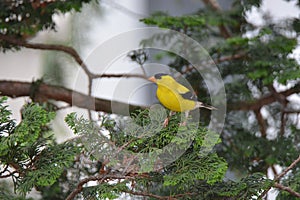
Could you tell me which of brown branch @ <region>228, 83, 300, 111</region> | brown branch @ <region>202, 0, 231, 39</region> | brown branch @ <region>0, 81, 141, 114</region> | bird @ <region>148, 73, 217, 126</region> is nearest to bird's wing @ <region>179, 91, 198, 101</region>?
bird @ <region>148, 73, 217, 126</region>

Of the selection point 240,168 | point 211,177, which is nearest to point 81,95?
point 240,168

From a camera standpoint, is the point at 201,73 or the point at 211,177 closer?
the point at 211,177

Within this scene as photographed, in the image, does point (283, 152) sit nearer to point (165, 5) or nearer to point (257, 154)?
point (257, 154)

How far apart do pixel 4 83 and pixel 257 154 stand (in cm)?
43

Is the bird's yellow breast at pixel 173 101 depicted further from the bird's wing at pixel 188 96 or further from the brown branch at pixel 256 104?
the brown branch at pixel 256 104

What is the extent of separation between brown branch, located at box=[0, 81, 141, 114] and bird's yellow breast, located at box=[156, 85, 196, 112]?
8.9 inches

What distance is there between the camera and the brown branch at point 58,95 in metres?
0.84

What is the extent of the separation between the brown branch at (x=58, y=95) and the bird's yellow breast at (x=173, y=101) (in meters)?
0.23

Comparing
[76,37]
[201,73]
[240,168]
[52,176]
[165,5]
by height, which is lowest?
[52,176]

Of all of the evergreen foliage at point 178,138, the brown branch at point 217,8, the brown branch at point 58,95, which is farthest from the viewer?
the brown branch at point 217,8

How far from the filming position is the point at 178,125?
0.54m

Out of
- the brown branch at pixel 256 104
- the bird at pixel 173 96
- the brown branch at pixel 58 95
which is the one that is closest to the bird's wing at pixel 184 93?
the bird at pixel 173 96

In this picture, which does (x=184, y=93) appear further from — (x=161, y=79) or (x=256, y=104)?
(x=256, y=104)

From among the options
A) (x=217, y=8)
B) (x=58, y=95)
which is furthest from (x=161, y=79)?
(x=217, y=8)
